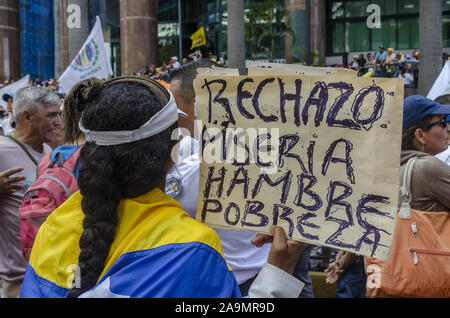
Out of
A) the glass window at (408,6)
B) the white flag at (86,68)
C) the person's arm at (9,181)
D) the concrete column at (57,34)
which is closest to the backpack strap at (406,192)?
the person's arm at (9,181)

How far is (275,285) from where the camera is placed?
1580 millimetres

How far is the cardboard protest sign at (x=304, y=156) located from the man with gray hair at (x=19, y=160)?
1.73 m

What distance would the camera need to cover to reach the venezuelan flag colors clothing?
4.39 feet

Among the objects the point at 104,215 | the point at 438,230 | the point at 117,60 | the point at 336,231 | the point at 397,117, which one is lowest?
the point at 438,230

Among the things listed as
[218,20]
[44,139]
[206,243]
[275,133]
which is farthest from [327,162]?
[218,20]

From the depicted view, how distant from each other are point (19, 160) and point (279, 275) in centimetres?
241

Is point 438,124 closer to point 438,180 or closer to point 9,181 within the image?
point 438,180

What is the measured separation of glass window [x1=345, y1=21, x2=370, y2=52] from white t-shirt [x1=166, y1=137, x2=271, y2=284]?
3078 cm

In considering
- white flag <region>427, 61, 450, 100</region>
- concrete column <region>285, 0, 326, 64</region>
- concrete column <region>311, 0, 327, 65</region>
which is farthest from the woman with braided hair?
concrete column <region>311, 0, 327, 65</region>

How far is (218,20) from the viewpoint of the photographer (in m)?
29.9

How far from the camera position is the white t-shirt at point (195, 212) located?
2.54 meters

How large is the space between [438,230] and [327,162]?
3.30 ft

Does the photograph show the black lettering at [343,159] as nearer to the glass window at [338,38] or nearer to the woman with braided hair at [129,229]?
the woman with braided hair at [129,229]

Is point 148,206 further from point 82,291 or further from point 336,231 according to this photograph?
point 336,231
